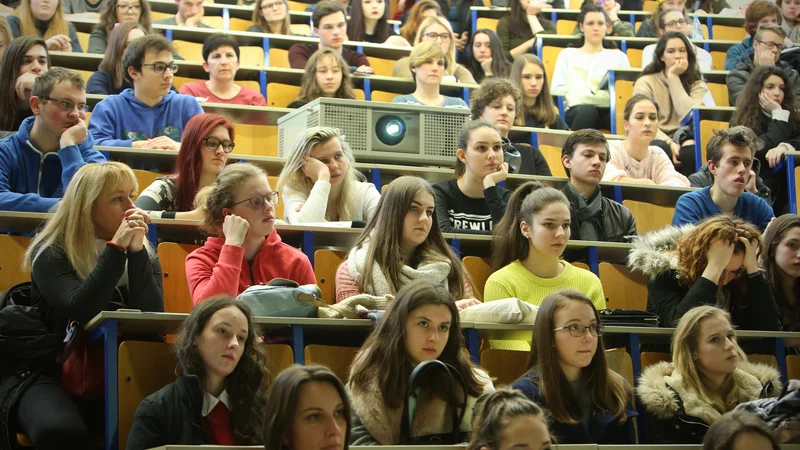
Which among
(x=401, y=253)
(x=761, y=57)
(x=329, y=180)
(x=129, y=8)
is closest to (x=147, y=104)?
(x=329, y=180)

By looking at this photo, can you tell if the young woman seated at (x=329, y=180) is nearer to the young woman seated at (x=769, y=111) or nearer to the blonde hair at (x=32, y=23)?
the young woman seated at (x=769, y=111)

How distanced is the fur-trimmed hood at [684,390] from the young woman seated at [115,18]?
3.89 m

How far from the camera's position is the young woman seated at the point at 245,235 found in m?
3.35

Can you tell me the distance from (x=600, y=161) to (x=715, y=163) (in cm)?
54

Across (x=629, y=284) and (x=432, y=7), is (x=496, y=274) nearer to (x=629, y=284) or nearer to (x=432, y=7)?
(x=629, y=284)

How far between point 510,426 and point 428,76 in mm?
3580

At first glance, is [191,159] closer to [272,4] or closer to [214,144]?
[214,144]

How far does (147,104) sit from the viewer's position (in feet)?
16.1

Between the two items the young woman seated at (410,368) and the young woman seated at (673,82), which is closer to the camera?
the young woman seated at (410,368)

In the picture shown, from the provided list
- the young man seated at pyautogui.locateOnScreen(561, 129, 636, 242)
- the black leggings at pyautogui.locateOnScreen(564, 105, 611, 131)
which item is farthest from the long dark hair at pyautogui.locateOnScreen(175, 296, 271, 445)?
the black leggings at pyautogui.locateOnScreen(564, 105, 611, 131)

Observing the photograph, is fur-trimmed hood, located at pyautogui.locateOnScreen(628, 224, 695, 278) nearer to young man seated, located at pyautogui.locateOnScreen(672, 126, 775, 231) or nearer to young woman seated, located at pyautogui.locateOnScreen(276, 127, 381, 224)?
young man seated, located at pyautogui.locateOnScreen(672, 126, 775, 231)

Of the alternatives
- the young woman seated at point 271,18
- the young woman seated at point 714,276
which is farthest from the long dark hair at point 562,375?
the young woman seated at point 271,18

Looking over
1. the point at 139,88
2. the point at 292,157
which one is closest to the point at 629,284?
the point at 292,157

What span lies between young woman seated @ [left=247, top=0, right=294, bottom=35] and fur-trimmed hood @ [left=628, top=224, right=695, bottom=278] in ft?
12.2
